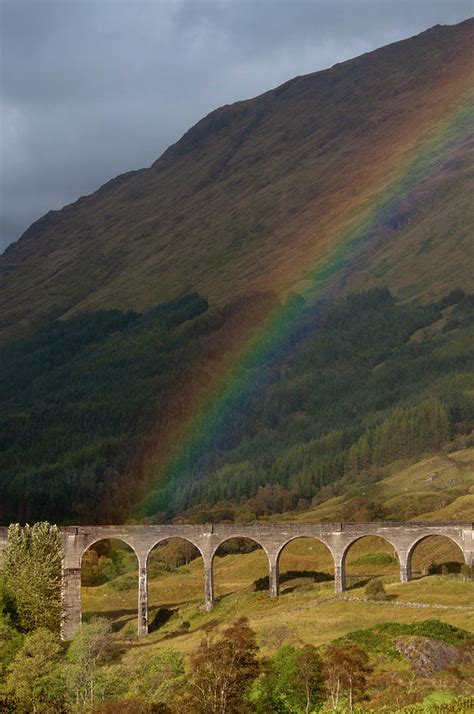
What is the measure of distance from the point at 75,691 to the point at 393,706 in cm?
2150

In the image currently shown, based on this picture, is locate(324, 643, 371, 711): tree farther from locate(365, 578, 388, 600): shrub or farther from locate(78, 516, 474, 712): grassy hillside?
locate(365, 578, 388, 600): shrub

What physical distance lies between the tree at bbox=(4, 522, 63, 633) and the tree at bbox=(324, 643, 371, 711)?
35.7m

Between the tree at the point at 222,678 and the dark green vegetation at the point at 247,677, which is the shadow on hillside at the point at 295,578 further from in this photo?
the tree at the point at 222,678

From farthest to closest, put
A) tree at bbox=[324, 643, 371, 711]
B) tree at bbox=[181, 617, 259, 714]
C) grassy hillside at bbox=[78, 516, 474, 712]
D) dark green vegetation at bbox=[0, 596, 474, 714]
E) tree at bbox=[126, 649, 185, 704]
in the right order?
grassy hillside at bbox=[78, 516, 474, 712] < tree at bbox=[126, 649, 185, 704] < tree at bbox=[324, 643, 371, 711] < dark green vegetation at bbox=[0, 596, 474, 714] < tree at bbox=[181, 617, 259, 714]

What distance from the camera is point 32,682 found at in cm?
6738

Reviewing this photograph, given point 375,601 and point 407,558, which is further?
point 407,558

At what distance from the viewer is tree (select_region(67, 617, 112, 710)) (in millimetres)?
65438

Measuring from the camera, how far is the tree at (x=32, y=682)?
217 ft

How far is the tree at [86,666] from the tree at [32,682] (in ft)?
4.97

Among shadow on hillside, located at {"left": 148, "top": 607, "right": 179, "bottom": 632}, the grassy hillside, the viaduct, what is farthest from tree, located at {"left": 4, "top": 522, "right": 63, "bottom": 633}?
shadow on hillside, located at {"left": 148, "top": 607, "right": 179, "bottom": 632}

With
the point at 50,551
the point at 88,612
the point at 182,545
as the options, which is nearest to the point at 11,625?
the point at 50,551

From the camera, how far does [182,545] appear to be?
16025 cm

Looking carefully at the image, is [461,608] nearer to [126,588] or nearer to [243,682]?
[243,682]

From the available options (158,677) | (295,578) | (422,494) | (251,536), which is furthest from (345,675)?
(422,494)
